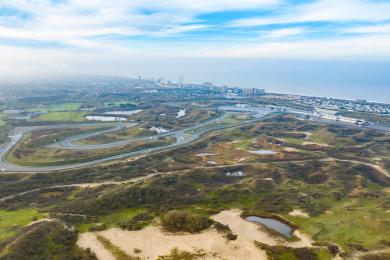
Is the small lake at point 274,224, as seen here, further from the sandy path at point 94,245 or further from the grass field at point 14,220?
the grass field at point 14,220

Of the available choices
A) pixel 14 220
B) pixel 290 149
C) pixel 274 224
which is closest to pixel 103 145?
pixel 14 220

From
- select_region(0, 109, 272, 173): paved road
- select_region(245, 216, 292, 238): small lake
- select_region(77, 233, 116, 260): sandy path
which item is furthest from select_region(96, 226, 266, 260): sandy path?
select_region(0, 109, 272, 173): paved road

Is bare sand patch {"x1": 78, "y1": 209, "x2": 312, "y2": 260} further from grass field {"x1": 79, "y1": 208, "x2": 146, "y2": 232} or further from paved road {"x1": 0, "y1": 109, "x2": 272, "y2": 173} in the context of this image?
paved road {"x1": 0, "y1": 109, "x2": 272, "y2": 173}

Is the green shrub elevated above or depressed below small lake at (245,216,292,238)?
above

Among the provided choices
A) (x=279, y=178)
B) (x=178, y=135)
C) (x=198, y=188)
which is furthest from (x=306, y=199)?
(x=178, y=135)

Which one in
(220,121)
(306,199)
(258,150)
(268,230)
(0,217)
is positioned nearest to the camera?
(268,230)

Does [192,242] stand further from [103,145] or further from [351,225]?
[103,145]

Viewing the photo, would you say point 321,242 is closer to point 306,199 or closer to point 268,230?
point 268,230
